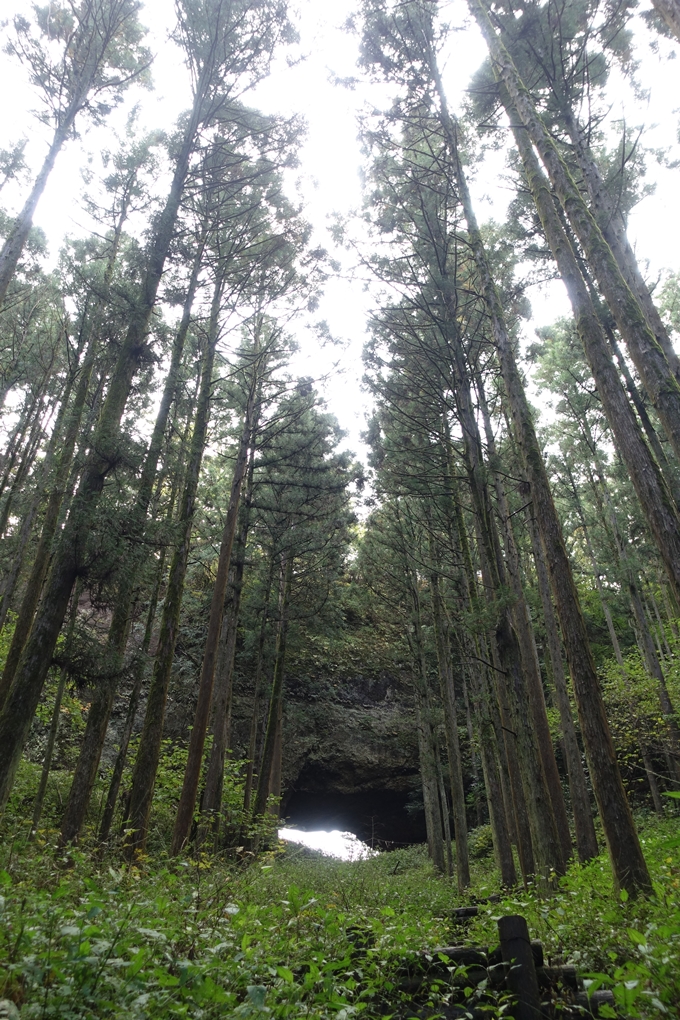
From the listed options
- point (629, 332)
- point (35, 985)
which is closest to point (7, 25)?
point (629, 332)

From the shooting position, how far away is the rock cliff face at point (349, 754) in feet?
63.2

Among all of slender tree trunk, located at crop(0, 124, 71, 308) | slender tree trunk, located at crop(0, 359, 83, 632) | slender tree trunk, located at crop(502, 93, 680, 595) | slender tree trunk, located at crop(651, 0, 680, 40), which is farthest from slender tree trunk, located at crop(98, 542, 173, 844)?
slender tree trunk, located at crop(651, 0, 680, 40)

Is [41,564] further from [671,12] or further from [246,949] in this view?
[671,12]

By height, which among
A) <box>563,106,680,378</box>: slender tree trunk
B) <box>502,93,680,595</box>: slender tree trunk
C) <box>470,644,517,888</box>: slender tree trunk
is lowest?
<box>470,644,517,888</box>: slender tree trunk

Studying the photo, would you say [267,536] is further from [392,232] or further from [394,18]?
[394,18]

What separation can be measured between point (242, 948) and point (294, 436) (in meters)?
13.9

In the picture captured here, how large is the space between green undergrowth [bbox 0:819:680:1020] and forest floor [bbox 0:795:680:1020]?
0.03 ft

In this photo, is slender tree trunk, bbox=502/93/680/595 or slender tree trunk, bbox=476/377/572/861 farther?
slender tree trunk, bbox=476/377/572/861

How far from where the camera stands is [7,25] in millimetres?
8766

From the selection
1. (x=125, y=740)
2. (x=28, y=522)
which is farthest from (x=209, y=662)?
(x=28, y=522)

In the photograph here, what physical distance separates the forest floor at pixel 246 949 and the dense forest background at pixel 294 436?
123 cm

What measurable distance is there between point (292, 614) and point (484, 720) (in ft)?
22.7

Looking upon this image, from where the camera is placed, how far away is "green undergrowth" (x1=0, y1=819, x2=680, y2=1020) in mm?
2105

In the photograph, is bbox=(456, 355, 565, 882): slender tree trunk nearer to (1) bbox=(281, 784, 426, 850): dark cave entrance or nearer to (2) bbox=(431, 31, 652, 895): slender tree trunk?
(2) bbox=(431, 31, 652, 895): slender tree trunk
